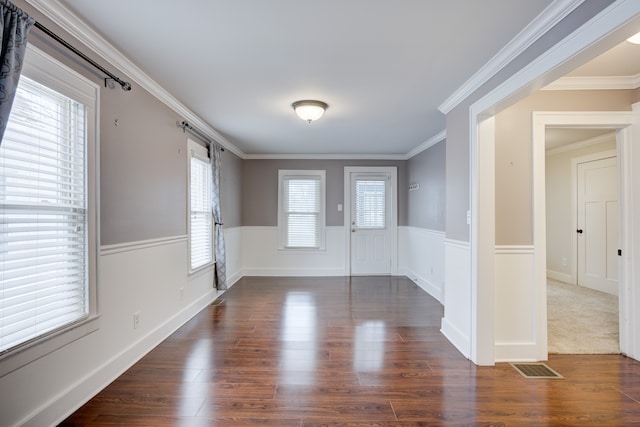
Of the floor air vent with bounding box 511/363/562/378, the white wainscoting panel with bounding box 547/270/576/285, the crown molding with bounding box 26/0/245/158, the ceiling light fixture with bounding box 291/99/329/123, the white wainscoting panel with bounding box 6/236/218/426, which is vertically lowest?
the floor air vent with bounding box 511/363/562/378

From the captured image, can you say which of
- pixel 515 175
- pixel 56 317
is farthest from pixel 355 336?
pixel 56 317

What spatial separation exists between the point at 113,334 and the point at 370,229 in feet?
15.5

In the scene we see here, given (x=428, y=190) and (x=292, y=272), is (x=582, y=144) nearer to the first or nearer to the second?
(x=428, y=190)

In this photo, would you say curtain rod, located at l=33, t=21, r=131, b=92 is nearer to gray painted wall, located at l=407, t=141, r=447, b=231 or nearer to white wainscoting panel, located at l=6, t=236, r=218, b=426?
white wainscoting panel, located at l=6, t=236, r=218, b=426

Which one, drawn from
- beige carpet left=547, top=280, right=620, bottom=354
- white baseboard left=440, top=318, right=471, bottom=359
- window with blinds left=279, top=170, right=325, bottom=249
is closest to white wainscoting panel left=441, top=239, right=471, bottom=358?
white baseboard left=440, top=318, right=471, bottom=359

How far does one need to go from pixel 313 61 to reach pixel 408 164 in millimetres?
4156

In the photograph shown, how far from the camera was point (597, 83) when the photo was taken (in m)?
2.62

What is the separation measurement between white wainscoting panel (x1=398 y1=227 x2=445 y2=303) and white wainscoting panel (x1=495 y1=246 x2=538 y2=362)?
1740 mm

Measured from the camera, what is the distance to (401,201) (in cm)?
621

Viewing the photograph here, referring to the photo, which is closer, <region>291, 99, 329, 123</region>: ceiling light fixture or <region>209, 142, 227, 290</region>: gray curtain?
<region>291, 99, 329, 123</region>: ceiling light fixture

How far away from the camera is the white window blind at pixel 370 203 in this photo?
6.23 meters

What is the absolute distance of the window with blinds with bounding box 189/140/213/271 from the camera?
379cm

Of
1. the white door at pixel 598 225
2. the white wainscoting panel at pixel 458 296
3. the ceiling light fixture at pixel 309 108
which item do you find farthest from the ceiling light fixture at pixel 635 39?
the white door at pixel 598 225

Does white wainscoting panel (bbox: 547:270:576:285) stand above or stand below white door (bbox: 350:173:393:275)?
below
